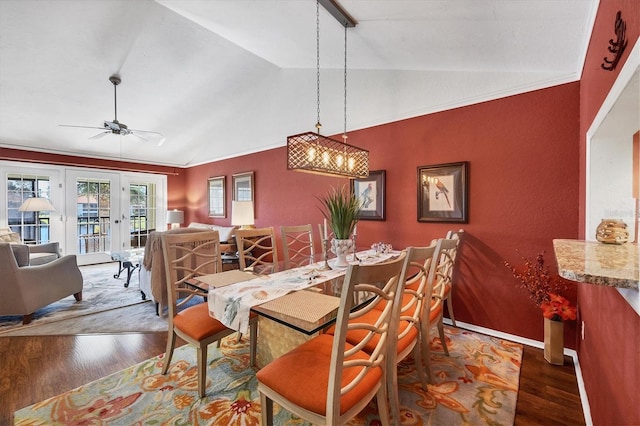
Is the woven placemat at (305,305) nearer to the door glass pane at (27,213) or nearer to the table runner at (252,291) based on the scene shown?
the table runner at (252,291)

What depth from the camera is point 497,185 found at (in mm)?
2662

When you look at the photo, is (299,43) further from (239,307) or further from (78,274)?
(78,274)

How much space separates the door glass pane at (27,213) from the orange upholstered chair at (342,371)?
257 inches

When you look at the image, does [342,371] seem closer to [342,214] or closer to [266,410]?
[266,410]

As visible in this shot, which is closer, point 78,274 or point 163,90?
point 78,274

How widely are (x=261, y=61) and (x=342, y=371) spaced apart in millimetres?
3950

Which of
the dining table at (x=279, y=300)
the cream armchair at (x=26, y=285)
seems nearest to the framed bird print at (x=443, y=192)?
the dining table at (x=279, y=300)

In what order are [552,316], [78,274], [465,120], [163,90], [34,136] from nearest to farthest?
[552,316] < [465,120] < [78,274] < [163,90] < [34,136]

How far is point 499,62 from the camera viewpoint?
240cm

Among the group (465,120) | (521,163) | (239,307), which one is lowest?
(239,307)

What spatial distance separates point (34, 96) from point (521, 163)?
6.12 metres

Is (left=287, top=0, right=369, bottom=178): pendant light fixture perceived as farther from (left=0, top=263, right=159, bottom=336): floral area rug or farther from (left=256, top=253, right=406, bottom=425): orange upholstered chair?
(left=0, top=263, right=159, bottom=336): floral area rug

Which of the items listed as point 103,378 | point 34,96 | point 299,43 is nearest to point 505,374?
point 103,378

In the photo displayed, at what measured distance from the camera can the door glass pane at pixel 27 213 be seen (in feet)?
16.6
